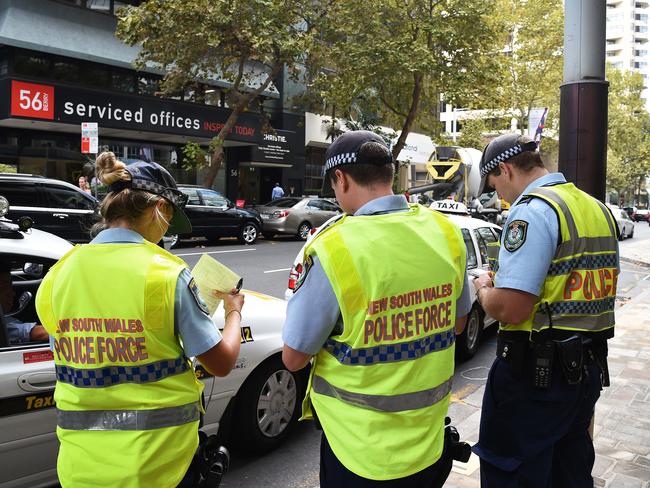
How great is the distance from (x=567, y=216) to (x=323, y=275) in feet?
3.96

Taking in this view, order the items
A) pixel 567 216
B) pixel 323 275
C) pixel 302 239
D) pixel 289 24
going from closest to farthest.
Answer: pixel 323 275, pixel 567 216, pixel 289 24, pixel 302 239

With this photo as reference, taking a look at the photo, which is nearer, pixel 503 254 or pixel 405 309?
pixel 405 309

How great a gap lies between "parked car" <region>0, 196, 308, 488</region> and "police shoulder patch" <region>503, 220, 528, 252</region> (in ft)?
5.75

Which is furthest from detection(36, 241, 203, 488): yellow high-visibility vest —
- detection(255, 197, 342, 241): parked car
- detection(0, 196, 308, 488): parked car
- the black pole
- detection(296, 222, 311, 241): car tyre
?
detection(296, 222, 311, 241): car tyre

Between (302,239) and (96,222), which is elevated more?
(96,222)

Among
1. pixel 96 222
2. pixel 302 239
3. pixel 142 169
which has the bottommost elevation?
pixel 302 239

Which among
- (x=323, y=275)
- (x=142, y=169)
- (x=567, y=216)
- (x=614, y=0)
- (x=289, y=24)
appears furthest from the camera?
(x=614, y=0)

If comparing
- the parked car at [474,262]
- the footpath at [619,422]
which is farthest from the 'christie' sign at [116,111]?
the footpath at [619,422]

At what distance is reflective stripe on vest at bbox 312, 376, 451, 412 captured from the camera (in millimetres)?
1756

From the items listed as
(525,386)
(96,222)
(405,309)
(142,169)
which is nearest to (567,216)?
(525,386)

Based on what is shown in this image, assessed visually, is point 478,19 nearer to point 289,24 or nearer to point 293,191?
point 289,24

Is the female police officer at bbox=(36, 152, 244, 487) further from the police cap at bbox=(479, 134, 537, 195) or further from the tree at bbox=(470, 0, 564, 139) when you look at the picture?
the tree at bbox=(470, 0, 564, 139)

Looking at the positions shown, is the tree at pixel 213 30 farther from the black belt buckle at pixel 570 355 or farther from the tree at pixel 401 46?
the black belt buckle at pixel 570 355

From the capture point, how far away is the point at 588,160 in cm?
384
